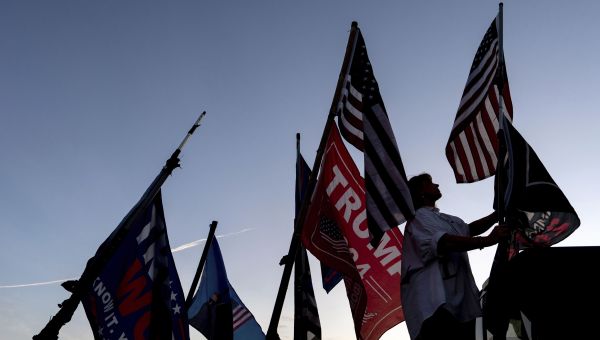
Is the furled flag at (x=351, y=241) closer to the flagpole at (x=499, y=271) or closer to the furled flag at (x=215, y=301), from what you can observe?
the flagpole at (x=499, y=271)

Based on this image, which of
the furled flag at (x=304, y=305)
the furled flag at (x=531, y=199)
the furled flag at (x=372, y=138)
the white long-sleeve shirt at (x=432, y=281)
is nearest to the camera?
the white long-sleeve shirt at (x=432, y=281)

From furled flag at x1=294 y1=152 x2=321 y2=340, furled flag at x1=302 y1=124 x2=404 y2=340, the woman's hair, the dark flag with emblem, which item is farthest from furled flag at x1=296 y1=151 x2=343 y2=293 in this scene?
the dark flag with emblem

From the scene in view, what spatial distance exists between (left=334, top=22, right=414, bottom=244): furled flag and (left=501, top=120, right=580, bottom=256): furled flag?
3.41 ft

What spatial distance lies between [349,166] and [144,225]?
3.63 metres

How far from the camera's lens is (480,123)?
652 cm

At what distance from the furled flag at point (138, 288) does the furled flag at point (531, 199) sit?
4.82 meters

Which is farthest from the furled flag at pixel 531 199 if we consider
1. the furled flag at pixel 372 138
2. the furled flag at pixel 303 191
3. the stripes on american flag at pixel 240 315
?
the stripes on american flag at pixel 240 315

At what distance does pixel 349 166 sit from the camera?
7.11 m

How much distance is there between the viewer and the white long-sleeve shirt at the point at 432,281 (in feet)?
13.9

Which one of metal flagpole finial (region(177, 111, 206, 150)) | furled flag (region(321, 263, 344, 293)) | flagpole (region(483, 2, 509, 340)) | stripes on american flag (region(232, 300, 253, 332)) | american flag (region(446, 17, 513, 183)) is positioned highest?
metal flagpole finial (region(177, 111, 206, 150))

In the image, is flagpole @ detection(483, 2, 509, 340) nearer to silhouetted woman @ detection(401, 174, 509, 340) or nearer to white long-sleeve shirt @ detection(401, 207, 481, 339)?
silhouetted woman @ detection(401, 174, 509, 340)

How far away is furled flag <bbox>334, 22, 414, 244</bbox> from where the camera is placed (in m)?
5.46

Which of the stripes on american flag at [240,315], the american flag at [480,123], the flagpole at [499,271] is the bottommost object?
the flagpole at [499,271]

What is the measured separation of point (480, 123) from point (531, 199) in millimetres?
2211
